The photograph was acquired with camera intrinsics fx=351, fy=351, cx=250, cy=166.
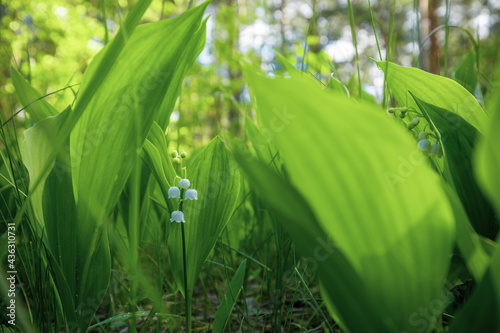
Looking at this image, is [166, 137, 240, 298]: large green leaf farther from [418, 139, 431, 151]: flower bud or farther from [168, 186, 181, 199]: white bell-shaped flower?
[418, 139, 431, 151]: flower bud

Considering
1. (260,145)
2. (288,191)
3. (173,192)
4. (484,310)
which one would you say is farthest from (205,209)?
(484,310)

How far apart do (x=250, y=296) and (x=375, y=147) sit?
2.76 ft

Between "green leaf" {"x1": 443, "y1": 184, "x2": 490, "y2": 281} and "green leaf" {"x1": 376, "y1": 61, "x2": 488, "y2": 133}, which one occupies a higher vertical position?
"green leaf" {"x1": 376, "y1": 61, "x2": 488, "y2": 133}

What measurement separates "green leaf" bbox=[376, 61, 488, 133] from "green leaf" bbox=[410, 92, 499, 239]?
0.10 feet

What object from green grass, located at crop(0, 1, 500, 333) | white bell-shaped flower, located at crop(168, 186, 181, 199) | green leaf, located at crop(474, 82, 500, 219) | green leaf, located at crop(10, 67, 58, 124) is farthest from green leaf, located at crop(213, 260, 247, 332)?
green leaf, located at crop(10, 67, 58, 124)

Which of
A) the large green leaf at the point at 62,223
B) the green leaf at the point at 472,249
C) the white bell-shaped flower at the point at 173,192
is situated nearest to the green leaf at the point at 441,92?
the green leaf at the point at 472,249

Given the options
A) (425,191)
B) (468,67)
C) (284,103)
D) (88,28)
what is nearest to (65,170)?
(284,103)

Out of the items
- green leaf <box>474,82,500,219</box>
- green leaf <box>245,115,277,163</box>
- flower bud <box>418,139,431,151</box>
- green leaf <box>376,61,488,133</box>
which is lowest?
green leaf <box>245,115,277,163</box>

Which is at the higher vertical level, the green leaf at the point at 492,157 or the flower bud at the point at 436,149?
the green leaf at the point at 492,157

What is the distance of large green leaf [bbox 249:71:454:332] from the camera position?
12.3 inches

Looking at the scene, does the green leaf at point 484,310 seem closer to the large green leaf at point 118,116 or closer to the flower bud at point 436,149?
the flower bud at point 436,149

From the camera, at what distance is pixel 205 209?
0.69 metres

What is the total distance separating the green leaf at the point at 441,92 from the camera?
56 centimetres

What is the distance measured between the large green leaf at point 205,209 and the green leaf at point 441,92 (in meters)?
0.34
